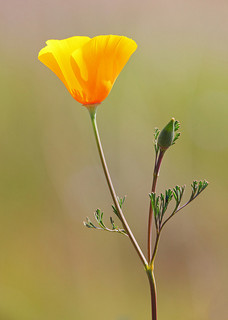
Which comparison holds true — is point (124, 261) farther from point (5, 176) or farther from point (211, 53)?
point (211, 53)

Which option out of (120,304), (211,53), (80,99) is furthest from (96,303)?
(211,53)

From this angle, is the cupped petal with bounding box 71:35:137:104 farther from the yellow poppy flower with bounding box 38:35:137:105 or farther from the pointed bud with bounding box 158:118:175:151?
the pointed bud with bounding box 158:118:175:151

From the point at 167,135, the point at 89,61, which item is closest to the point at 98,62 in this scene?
the point at 89,61

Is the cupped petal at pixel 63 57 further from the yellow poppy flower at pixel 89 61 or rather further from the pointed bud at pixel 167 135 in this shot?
the pointed bud at pixel 167 135

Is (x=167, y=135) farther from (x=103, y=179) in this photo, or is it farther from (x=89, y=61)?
(x=103, y=179)

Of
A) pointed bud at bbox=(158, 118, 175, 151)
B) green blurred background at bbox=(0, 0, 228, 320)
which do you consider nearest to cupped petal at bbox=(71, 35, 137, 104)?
pointed bud at bbox=(158, 118, 175, 151)

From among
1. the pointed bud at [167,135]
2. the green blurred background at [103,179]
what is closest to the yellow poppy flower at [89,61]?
the pointed bud at [167,135]
